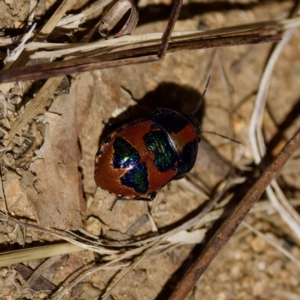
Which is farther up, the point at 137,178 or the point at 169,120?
the point at 169,120

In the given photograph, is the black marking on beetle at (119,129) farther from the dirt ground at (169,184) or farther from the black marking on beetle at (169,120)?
the black marking on beetle at (169,120)

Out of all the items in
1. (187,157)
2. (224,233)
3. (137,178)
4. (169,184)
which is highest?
(137,178)

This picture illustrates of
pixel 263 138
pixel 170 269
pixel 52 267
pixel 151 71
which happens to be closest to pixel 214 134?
pixel 263 138

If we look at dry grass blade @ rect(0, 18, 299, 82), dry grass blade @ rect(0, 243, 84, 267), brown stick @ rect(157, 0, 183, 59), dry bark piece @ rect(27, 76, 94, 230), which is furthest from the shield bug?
brown stick @ rect(157, 0, 183, 59)

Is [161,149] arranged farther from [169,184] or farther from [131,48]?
[131,48]

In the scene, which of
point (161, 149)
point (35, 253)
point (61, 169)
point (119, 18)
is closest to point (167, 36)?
point (119, 18)

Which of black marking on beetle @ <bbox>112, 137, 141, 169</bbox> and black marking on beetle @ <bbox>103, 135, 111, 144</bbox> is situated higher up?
black marking on beetle @ <bbox>103, 135, 111, 144</bbox>

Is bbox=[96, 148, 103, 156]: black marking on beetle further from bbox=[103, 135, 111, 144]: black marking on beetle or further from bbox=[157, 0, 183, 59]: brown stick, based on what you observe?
bbox=[157, 0, 183, 59]: brown stick

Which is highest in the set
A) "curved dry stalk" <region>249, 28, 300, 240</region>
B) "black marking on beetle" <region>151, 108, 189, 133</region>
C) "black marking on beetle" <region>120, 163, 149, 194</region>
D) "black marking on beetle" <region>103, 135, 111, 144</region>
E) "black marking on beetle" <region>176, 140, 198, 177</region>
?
"black marking on beetle" <region>103, 135, 111, 144</region>
